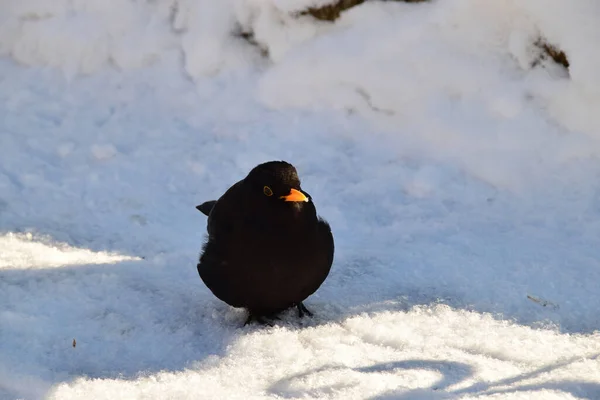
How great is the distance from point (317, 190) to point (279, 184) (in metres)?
Answer: 1.59

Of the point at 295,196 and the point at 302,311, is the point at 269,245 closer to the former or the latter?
the point at 295,196

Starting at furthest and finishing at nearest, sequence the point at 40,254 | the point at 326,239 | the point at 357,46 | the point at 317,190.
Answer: the point at 357,46 < the point at 317,190 < the point at 40,254 < the point at 326,239

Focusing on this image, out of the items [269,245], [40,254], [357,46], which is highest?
[357,46]

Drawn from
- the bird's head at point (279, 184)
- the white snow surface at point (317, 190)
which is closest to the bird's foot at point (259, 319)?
the white snow surface at point (317, 190)

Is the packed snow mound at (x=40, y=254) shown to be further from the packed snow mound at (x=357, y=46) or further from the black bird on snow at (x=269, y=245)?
the packed snow mound at (x=357, y=46)

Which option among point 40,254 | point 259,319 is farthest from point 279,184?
point 40,254

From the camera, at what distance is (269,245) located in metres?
3.28

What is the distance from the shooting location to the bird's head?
10.7ft

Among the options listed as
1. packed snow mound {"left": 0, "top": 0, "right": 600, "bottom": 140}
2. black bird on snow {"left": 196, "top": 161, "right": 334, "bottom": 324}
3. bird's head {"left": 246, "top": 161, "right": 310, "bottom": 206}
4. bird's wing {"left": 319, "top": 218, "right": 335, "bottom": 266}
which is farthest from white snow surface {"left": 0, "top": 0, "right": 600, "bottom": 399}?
bird's head {"left": 246, "top": 161, "right": 310, "bottom": 206}

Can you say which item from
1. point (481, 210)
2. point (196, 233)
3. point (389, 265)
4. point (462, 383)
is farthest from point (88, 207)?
point (462, 383)

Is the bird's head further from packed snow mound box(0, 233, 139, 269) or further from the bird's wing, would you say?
packed snow mound box(0, 233, 139, 269)

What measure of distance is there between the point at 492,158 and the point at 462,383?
6.80ft

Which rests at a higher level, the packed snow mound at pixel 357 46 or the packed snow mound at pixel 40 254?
the packed snow mound at pixel 357 46

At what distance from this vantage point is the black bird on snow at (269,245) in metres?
3.29
